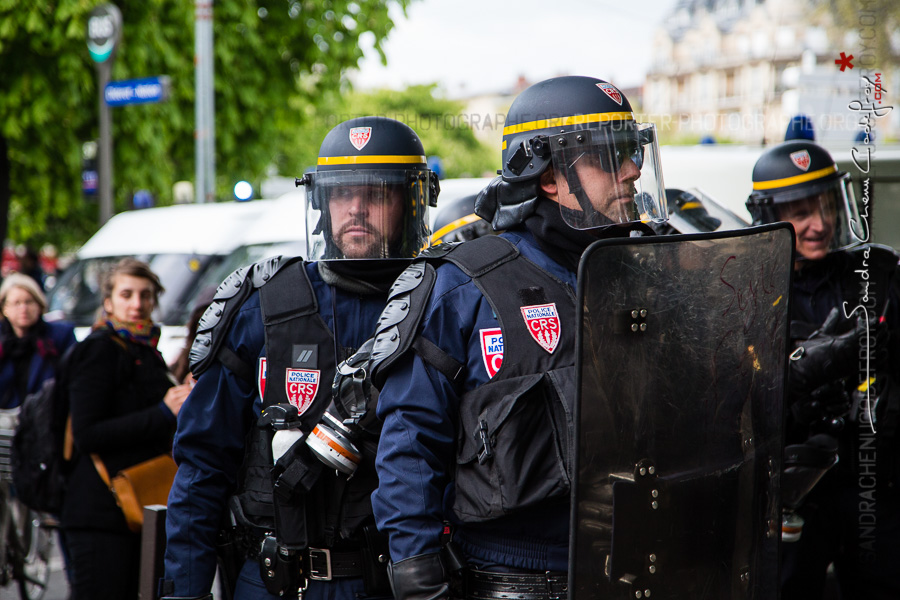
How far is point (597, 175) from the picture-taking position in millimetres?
2260

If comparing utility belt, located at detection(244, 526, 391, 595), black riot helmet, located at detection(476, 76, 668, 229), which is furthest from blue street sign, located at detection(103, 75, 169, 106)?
black riot helmet, located at detection(476, 76, 668, 229)

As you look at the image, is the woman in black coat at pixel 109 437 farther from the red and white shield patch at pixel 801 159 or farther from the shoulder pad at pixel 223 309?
the red and white shield patch at pixel 801 159

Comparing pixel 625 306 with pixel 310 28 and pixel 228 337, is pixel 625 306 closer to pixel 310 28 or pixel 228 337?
pixel 228 337

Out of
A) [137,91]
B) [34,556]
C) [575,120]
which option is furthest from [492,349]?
[137,91]

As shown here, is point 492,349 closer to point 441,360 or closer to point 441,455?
point 441,360

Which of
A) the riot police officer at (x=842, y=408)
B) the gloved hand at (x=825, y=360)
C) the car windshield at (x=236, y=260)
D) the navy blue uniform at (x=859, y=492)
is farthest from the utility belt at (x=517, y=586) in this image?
the car windshield at (x=236, y=260)

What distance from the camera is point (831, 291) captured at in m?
3.80

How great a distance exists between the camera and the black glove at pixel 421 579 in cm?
199

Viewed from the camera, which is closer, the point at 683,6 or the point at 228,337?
the point at 228,337

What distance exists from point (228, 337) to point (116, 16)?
8023 millimetres

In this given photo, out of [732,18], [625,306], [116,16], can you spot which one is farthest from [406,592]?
[732,18]

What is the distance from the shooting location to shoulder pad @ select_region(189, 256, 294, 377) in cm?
270

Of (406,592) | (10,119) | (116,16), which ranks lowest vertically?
(406,592)

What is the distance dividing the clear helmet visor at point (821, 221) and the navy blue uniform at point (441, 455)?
2.05m
